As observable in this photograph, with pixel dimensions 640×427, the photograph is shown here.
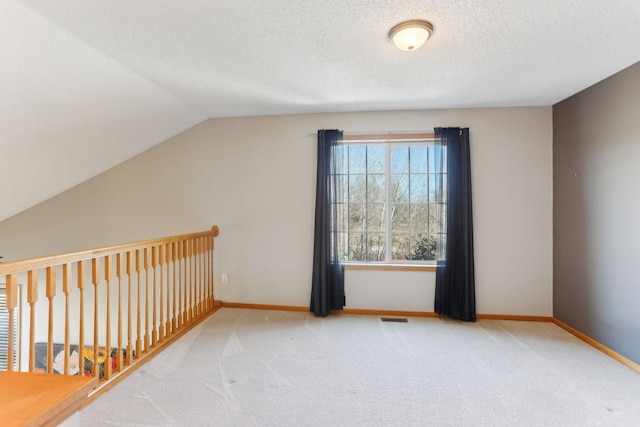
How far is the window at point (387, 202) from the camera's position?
3389mm

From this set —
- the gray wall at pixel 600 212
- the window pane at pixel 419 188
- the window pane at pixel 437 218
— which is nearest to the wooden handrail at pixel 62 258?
the window pane at pixel 419 188

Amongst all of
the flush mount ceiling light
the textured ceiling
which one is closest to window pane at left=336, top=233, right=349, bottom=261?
the textured ceiling

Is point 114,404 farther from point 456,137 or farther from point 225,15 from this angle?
point 456,137

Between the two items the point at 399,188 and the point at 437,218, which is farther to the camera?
the point at 399,188

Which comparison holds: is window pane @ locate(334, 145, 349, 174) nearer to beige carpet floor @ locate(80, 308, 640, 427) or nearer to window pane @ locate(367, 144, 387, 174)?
window pane @ locate(367, 144, 387, 174)

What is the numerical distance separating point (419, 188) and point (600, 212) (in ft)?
5.04

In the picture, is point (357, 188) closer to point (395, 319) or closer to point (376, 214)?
point (376, 214)

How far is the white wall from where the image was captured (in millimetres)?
3195

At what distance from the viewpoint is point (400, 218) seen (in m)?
3.44

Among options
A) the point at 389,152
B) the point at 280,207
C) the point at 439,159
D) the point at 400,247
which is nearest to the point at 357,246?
the point at 400,247

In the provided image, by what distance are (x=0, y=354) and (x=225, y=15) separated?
206 inches

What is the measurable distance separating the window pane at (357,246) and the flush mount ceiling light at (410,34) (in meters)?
2.05

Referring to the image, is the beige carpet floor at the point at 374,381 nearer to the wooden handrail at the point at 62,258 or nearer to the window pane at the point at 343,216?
the wooden handrail at the point at 62,258

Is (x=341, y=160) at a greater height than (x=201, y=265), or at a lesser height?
greater
